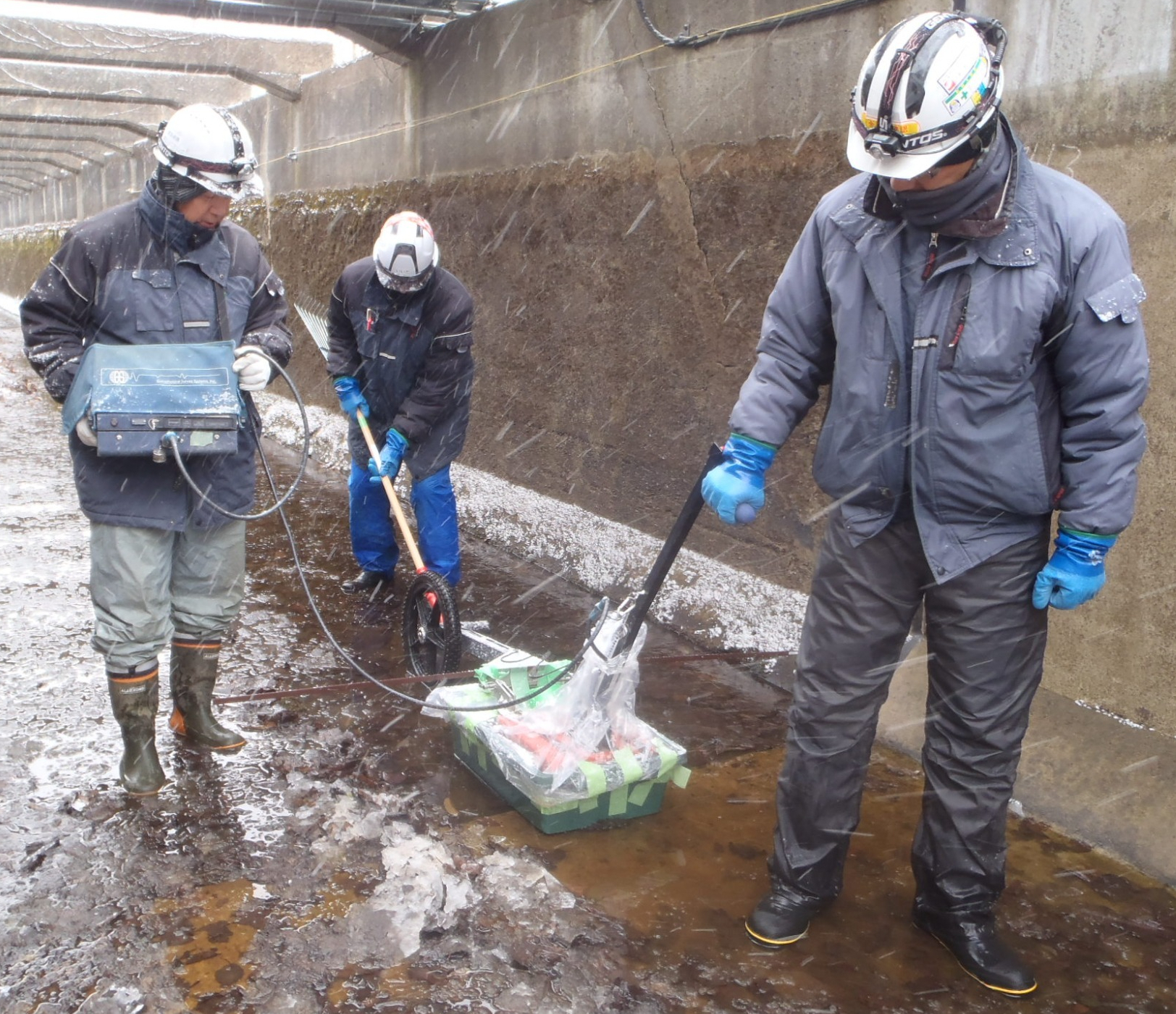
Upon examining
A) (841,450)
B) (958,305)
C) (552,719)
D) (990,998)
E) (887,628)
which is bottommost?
(990,998)

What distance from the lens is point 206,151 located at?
323 centimetres

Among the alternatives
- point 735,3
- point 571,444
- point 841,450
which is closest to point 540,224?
point 571,444

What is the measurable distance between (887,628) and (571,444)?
3452mm

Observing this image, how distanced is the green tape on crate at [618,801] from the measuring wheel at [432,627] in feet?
4.13

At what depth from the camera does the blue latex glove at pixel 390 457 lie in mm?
4816

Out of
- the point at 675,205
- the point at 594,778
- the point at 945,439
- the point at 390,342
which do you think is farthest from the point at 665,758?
the point at 675,205

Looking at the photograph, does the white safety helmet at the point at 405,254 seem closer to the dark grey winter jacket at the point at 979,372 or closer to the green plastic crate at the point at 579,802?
the green plastic crate at the point at 579,802

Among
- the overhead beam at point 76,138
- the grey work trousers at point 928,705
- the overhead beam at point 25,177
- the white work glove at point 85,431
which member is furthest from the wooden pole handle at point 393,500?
the overhead beam at point 25,177

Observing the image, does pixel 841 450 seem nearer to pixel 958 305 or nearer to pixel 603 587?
pixel 958 305

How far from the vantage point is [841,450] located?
2.69 meters

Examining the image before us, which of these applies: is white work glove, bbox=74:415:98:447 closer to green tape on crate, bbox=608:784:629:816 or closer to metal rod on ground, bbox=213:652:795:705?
metal rod on ground, bbox=213:652:795:705

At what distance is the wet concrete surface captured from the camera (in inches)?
101

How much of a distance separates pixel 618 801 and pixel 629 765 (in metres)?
0.14

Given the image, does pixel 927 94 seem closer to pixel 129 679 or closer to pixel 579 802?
pixel 579 802
